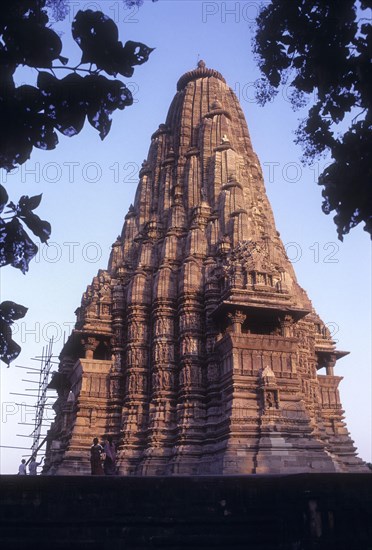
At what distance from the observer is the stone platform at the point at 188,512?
24.6 ft

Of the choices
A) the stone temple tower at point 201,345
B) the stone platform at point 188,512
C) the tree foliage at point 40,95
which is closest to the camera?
the tree foliage at point 40,95

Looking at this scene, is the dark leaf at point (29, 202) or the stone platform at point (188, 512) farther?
the stone platform at point (188, 512)

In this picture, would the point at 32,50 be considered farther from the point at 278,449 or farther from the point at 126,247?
the point at 126,247

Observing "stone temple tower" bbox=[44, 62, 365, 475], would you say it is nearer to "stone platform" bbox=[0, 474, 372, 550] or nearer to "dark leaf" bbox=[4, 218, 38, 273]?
"stone platform" bbox=[0, 474, 372, 550]

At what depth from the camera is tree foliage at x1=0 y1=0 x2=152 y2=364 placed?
185 inches

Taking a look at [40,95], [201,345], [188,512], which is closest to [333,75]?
[40,95]

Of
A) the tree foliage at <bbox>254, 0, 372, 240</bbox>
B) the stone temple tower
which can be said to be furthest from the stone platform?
the stone temple tower

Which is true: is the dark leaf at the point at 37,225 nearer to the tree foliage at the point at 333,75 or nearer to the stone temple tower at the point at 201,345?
the tree foliage at the point at 333,75

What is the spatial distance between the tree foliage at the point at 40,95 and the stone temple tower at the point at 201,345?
13929 millimetres

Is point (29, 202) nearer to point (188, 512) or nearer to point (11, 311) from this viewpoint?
point (11, 311)

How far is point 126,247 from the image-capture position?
28.6m

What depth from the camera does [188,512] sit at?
8148 mm

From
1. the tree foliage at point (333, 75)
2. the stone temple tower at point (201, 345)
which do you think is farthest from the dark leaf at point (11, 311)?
the stone temple tower at point (201, 345)

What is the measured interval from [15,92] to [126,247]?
78.7 feet
